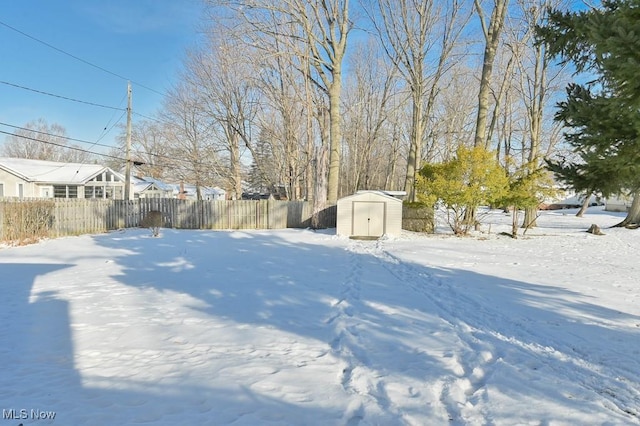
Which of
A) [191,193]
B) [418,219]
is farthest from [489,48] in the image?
[191,193]

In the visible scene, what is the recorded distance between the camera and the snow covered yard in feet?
8.84

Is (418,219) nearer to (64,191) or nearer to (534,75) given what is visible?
(534,75)

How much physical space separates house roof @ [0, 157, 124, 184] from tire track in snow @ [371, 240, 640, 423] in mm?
27102

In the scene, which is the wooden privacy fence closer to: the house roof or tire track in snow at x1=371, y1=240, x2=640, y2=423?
the house roof

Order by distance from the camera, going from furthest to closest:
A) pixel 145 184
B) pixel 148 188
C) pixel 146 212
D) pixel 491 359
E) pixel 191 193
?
pixel 191 193
pixel 148 188
pixel 145 184
pixel 146 212
pixel 491 359

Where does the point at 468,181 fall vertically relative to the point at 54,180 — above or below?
below

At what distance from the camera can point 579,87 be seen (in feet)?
13.2

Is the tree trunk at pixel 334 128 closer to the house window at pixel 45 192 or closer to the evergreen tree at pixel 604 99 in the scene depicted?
the evergreen tree at pixel 604 99

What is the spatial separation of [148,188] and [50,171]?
9.88 metres

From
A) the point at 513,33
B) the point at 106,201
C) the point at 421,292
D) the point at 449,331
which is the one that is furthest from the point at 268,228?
the point at 513,33

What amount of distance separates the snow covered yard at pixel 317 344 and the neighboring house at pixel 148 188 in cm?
2742

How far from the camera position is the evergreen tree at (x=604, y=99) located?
9.53 feet

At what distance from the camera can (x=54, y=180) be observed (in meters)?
23.9

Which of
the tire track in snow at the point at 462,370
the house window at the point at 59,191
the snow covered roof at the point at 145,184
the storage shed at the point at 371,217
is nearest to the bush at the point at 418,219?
the storage shed at the point at 371,217
